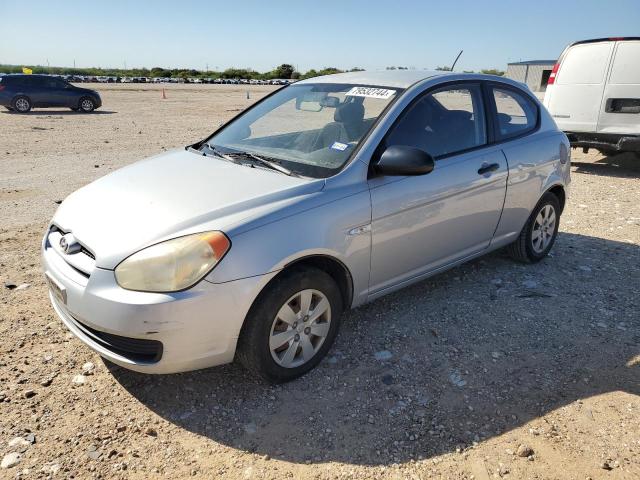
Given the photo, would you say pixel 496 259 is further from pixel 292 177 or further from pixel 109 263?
pixel 109 263

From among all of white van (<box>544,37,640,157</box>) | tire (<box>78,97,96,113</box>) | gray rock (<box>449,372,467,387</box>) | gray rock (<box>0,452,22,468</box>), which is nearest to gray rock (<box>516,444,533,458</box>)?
gray rock (<box>449,372,467,387</box>)

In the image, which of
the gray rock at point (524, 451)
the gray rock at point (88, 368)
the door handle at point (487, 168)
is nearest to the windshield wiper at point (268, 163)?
the door handle at point (487, 168)

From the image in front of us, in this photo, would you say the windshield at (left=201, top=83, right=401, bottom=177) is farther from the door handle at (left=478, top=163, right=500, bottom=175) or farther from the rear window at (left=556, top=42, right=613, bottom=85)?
the rear window at (left=556, top=42, right=613, bottom=85)

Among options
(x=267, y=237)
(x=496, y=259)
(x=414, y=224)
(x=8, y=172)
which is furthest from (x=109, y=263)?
(x=8, y=172)

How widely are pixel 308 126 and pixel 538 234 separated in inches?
98.3

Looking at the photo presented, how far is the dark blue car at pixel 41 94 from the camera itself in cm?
1857

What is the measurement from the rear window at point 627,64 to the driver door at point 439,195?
5.70 m

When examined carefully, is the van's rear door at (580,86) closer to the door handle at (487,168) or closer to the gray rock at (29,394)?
the door handle at (487,168)

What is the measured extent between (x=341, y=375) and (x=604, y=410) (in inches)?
59.4

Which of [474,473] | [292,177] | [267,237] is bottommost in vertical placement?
[474,473]

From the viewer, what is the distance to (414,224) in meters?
3.54

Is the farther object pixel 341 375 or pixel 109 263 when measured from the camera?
pixel 341 375

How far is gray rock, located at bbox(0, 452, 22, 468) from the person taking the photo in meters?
2.49

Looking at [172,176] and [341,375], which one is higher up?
[172,176]
